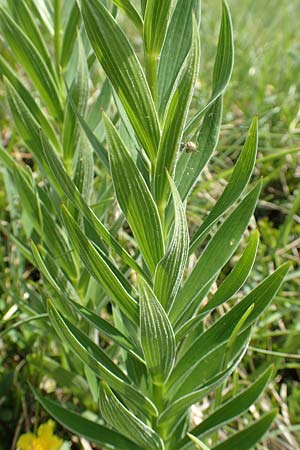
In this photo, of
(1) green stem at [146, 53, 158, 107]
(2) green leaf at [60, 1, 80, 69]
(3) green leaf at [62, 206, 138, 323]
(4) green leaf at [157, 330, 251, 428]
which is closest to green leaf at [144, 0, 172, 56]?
(1) green stem at [146, 53, 158, 107]

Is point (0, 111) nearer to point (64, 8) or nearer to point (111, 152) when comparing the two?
point (64, 8)

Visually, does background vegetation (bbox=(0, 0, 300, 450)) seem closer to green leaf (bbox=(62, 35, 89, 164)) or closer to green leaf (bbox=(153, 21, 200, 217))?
green leaf (bbox=(62, 35, 89, 164))

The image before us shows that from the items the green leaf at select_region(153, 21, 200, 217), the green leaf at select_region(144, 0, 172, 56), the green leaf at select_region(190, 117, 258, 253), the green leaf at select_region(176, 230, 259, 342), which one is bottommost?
the green leaf at select_region(176, 230, 259, 342)

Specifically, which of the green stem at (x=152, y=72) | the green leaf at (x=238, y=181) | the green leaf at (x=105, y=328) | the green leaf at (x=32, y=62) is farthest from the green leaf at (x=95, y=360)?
the green leaf at (x=32, y=62)

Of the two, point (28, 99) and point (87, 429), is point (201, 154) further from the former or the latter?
point (87, 429)

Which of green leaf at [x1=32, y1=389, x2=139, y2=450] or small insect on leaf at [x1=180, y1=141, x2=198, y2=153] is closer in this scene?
small insect on leaf at [x1=180, y1=141, x2=198, y2=153]

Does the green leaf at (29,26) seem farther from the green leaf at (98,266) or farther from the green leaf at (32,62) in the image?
the green leaf at (98,266)
